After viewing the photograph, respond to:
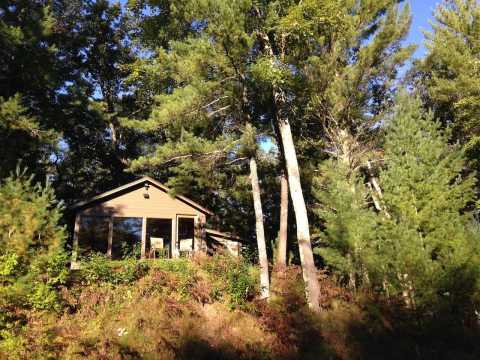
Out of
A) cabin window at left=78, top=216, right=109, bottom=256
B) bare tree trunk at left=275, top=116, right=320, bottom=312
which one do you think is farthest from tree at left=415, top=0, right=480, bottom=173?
cabin window at left=78, top=216, right=109, bottom=256

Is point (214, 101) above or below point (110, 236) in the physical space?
above

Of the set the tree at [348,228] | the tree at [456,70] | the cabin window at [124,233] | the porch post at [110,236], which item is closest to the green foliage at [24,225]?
the porch post at [110,236]

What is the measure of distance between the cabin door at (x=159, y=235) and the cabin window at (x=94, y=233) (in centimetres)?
183

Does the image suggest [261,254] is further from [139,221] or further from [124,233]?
[124,233]

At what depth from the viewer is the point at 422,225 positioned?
9.80 metres

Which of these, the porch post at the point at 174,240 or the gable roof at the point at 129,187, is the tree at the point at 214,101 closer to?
the gable roof at the point at 129,187

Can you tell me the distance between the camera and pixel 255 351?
7504 mm

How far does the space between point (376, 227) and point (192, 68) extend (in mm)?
7140

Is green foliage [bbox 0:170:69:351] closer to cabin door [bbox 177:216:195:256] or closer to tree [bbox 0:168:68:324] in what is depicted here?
tree [bbox 0:168:68:324]

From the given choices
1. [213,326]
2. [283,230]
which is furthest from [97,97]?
[213,326]

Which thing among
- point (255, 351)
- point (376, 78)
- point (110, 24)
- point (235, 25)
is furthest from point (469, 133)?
point (110, 24)

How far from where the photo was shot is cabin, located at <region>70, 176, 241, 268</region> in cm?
1584

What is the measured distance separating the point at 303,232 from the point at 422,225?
10.2ft

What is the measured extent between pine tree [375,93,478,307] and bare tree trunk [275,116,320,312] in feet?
5.72
